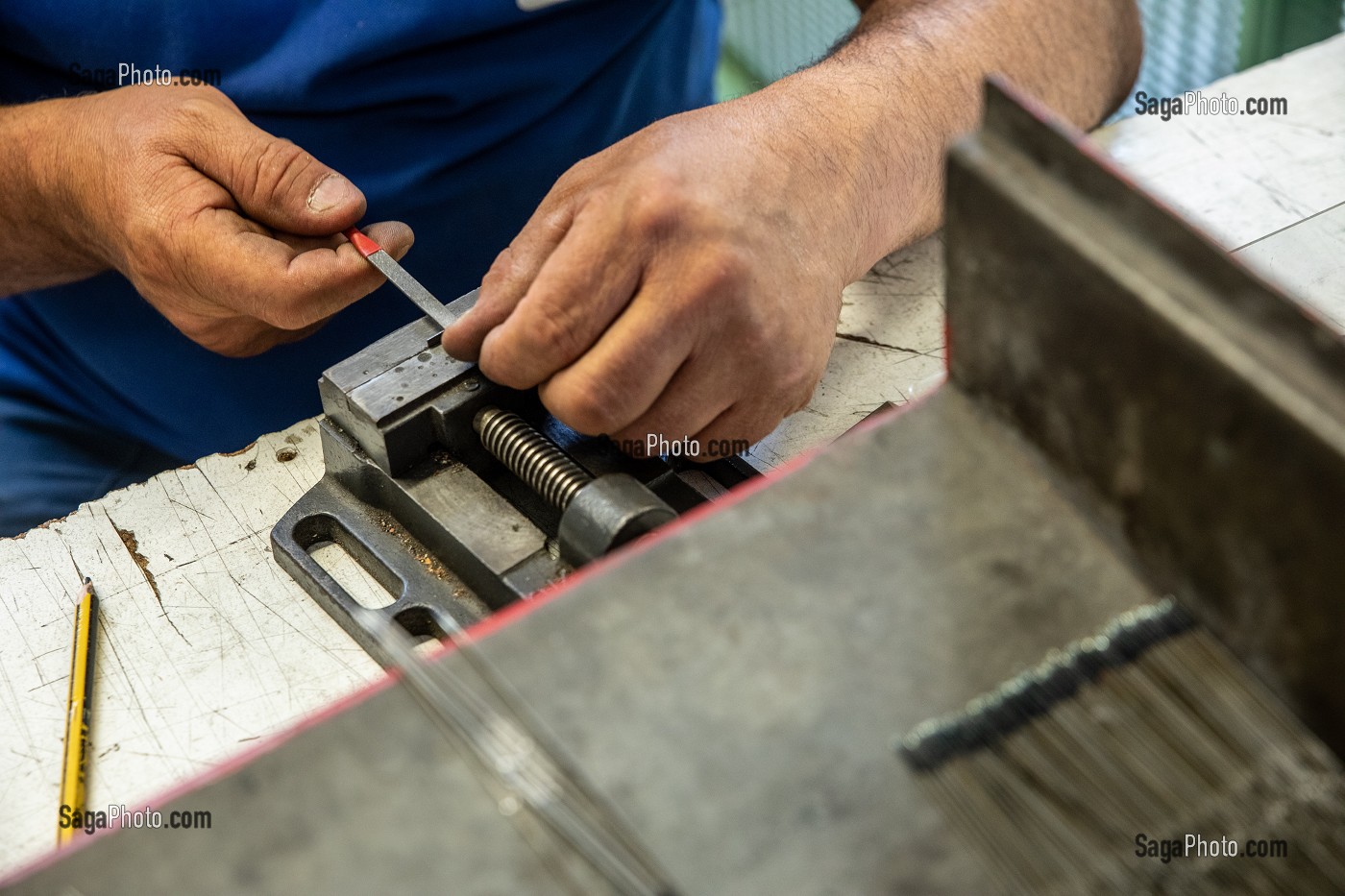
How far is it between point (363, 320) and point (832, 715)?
960 mm

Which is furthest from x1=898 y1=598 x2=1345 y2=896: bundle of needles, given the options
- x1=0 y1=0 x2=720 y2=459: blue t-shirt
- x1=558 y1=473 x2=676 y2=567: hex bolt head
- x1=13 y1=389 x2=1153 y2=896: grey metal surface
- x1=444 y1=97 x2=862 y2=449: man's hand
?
x1=0 y1=0 x2=720 y2=459: blue t-shirt

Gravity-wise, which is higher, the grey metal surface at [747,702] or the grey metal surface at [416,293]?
the grey metal surface at [747,702]

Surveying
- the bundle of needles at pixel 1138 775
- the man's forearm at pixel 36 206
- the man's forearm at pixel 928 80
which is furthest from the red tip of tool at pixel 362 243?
the bundle of needles at pixel 1138 775

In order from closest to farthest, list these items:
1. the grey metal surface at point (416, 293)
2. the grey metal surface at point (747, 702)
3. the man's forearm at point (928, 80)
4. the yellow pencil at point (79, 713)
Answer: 1. the grey metal surface at point (747, 702)
2. the yellow pencil at point (79, 713)
3. the grey metal surface at point (416, 293)
4. the man's forearm at point (928, 80)

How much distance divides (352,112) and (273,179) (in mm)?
235

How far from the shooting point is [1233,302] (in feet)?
1.90

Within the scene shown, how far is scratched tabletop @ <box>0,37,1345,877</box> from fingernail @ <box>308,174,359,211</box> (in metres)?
0.20

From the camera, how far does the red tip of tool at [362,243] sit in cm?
108

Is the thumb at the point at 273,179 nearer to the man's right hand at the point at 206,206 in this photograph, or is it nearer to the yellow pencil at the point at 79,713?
the man's right hand at the point at 206,206

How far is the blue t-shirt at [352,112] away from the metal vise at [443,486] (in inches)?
14.1

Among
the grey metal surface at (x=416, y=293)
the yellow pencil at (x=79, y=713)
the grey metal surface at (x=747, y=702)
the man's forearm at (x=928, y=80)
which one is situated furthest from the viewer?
the man's forearm at (x=928, y=80)

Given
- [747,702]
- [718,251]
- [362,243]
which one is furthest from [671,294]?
[747,702]

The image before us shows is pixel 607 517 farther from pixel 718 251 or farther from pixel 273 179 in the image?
pixel 273 179

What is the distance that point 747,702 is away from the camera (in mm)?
590
